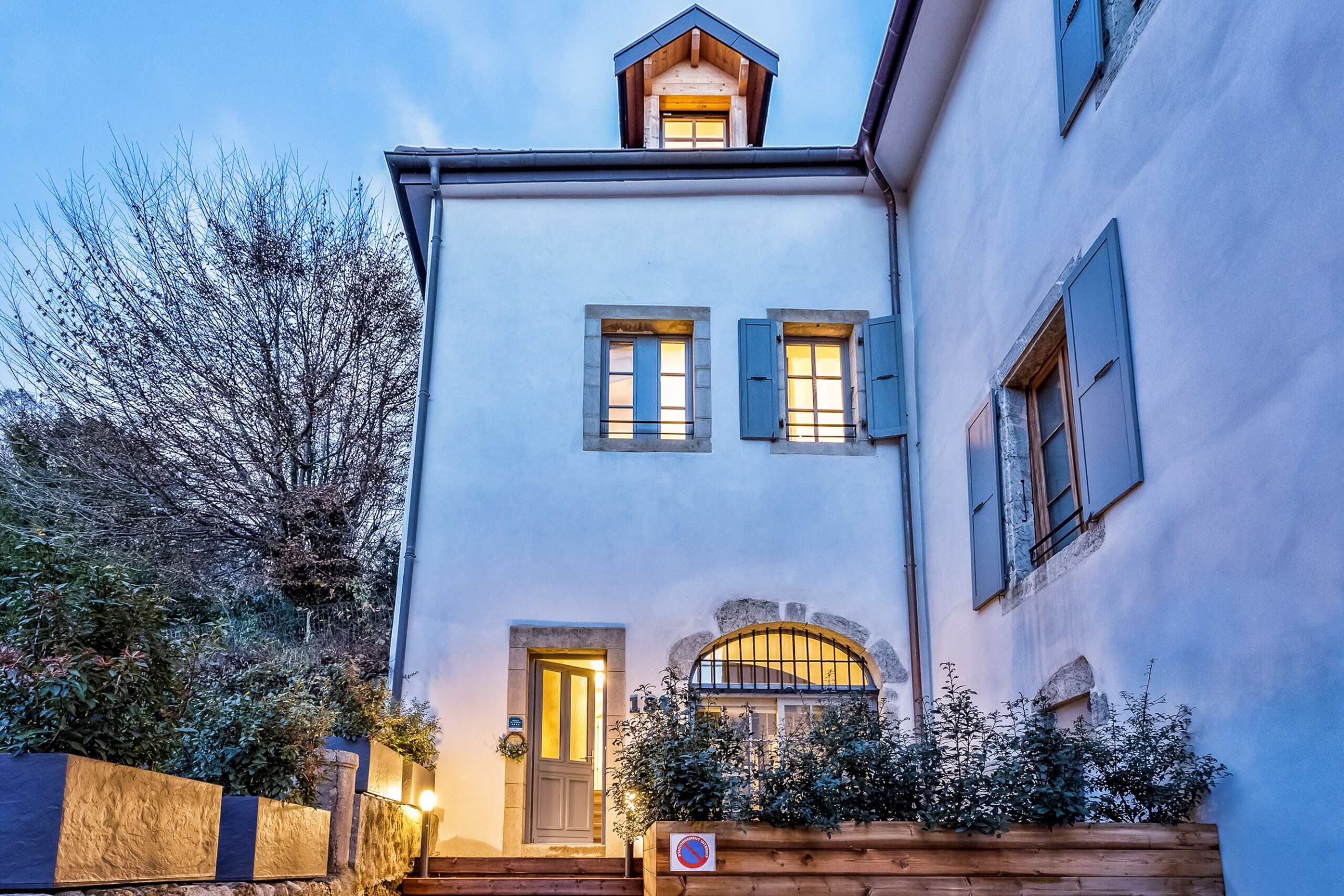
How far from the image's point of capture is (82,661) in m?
2.82

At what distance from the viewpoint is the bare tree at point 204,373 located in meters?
12.4

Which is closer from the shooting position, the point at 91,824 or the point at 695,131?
the point at 91,824

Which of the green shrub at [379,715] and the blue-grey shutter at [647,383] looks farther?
the blue-grey shutter at [647,383]

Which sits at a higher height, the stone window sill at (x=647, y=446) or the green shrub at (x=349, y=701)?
the stone window sill at (x=647, y=446)

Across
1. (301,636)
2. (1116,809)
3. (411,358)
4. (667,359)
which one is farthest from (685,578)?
(411,358)

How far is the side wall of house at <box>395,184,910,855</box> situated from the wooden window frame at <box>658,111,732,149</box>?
134 cm

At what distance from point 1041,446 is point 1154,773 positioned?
2428 millimetres

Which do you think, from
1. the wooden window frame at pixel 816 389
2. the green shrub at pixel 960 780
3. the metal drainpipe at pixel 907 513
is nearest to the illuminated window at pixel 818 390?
the wooden window frame at pixel 816 389

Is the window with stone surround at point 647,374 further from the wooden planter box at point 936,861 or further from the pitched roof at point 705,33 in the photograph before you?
the wooden planter box at point 936,861

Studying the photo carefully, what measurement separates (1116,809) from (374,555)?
9789mm

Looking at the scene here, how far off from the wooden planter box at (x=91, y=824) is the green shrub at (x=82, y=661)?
15cm

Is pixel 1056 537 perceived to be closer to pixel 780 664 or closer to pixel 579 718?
pixel 780 664

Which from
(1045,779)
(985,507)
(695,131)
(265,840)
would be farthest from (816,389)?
(265,840)

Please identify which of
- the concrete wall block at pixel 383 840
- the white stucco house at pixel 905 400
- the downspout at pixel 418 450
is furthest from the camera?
the downspout at pixel 418 450
